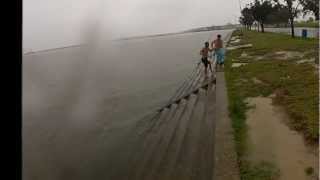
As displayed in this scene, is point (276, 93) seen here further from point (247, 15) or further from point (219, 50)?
point (247, 15)

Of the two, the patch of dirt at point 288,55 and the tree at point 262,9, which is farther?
the tree at point 262,9

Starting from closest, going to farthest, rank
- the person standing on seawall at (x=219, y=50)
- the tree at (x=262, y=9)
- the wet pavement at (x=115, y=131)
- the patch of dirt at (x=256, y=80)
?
the wet pavement at (x=115, y=131) → the patch of dirt at (x=256, y=80) → the person standing on seawall at (x=219, y=50) → the tree at (x=262, y=9)

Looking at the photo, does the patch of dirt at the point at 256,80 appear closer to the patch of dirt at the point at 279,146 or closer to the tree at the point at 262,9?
the patch of dirt at the point at 279,146

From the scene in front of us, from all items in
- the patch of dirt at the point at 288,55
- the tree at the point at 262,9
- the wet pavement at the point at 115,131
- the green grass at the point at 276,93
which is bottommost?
the wet pavement at the point at 115,131

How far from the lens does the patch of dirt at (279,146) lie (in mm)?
5512

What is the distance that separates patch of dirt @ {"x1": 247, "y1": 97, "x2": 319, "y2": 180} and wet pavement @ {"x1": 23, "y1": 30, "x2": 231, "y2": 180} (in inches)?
28.4

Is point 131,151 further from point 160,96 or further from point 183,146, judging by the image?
point 160,96

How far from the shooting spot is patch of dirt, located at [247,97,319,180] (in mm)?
5512

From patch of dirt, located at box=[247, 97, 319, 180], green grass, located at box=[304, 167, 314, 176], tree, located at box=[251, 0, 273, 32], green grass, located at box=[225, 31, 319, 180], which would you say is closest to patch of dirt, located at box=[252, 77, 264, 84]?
green grass, located at box=[225, 31, 319, 180]

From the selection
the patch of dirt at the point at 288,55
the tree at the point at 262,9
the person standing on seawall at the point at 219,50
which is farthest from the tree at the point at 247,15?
the person standing on seawall at the point at 219,50

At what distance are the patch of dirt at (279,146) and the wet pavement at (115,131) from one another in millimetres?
722

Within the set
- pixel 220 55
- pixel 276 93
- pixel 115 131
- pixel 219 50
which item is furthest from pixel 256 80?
pixel 115 131

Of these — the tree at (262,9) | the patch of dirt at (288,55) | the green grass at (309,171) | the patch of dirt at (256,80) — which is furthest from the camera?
the tree at (262,9)
